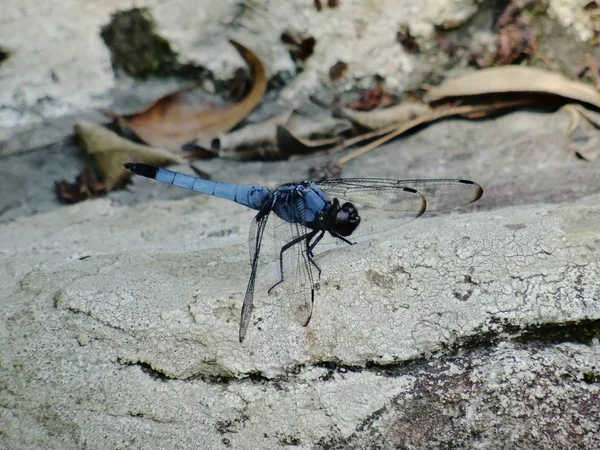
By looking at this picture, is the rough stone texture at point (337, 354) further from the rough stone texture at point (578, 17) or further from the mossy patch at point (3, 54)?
the mossy patch at point (3, 54)

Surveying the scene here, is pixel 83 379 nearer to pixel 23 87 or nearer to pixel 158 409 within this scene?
pixel 158 409

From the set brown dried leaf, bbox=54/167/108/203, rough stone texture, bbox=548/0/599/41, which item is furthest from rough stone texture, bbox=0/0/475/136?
rough stone texture, bbox=548/0/599/41

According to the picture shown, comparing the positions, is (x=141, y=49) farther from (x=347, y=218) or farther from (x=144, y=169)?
(x=347, y=218)

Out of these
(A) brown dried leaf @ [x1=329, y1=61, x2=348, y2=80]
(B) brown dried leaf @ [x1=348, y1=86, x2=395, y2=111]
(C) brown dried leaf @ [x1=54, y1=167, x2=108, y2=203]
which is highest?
(A) brown dried leaf @ [x1=329, y1=61, x2=348, y2=80]

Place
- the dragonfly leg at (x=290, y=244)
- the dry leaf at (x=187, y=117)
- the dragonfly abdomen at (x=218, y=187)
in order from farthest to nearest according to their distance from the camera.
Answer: the dry leaf at (x=187, y=117)
the dragonfly abdomen at (x=218, y=187)
the dragonfly leg at (x=290, y=244)

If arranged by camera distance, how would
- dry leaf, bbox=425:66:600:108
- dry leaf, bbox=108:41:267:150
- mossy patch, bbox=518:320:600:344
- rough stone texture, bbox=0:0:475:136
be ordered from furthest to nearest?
rough stone texture, bbox=0:0:475:136, dry leaf, bbox=108:41:267:150, dry leaf, bbox=425:66:600:108, mossy patch, bbox=518:320:600:344

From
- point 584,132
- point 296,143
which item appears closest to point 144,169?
point 296,143

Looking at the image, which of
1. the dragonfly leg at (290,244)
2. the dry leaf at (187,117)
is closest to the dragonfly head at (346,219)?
the dragonfly leg at (290,244)

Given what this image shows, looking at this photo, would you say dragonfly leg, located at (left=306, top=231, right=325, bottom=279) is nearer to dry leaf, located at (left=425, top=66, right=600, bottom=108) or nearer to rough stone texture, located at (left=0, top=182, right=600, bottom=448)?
rough stone texture, located at (left=0, top=182, right=600, bottom=448)
